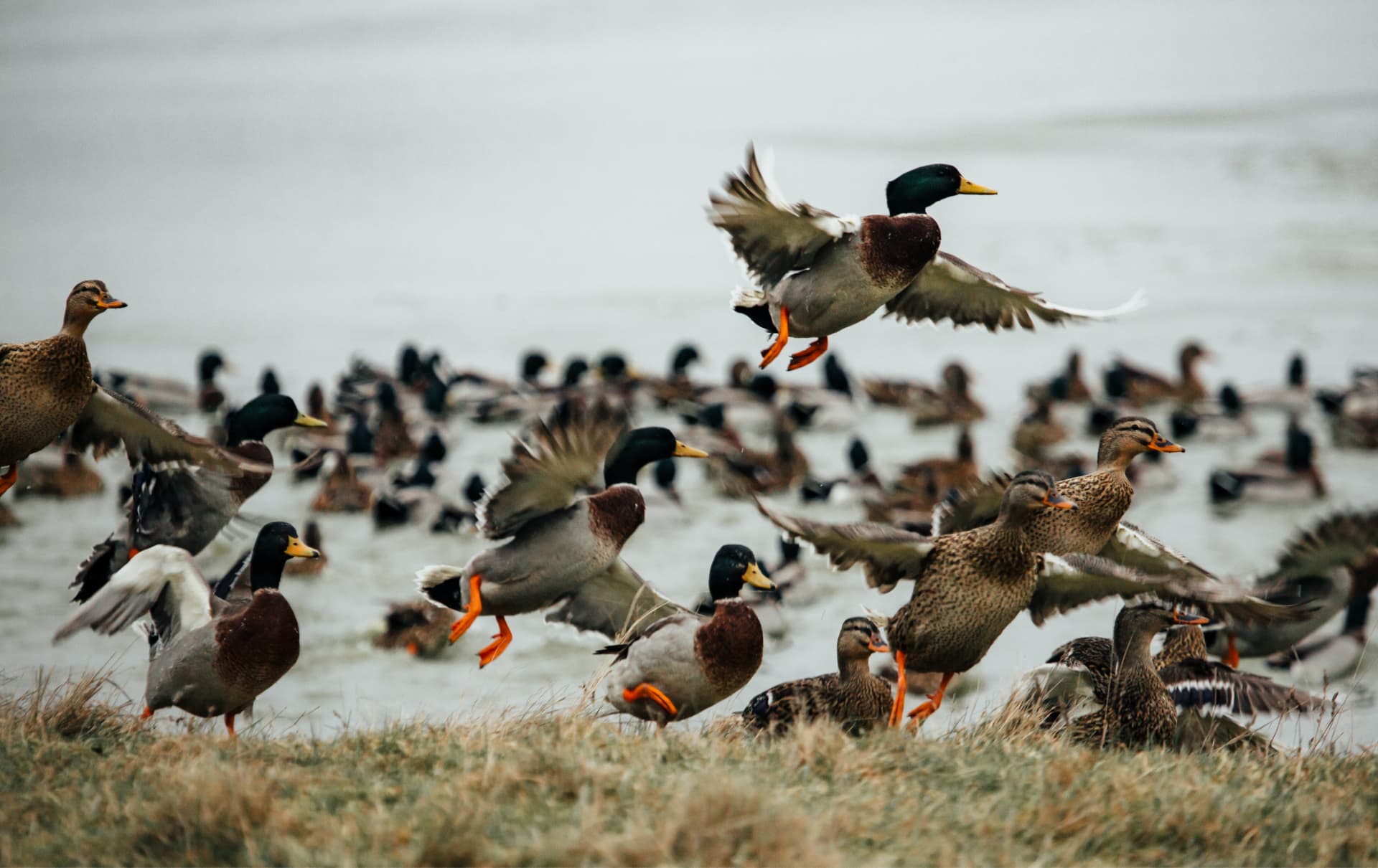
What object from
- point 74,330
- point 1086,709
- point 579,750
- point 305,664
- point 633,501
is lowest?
point 305,664

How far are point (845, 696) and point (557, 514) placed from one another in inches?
45.8

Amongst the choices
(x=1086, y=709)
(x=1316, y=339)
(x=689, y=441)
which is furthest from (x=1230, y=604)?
(x=1316, y=339)

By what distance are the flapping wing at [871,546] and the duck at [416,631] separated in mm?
4149

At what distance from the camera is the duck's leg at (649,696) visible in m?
4.82

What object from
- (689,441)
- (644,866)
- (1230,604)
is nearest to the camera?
(644,866)

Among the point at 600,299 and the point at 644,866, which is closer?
the point at 644,866

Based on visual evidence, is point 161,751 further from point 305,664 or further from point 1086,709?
point 305,664

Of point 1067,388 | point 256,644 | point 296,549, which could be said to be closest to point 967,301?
point 296,549

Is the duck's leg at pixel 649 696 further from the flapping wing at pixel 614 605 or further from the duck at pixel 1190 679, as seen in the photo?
the duck at pixel 1190 679

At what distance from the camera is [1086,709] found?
5352 millimetres

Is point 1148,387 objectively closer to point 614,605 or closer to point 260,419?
point 614,605

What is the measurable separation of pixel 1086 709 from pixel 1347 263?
18160mm

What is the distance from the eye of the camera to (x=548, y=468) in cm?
484

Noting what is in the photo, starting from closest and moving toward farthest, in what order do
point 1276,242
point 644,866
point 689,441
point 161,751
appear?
point 644,866 < point 161,751 < point 689,441 < point 1276,242
